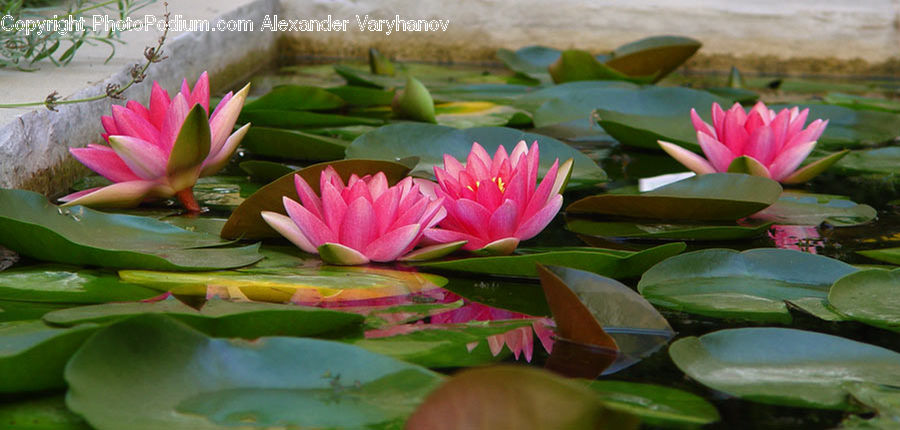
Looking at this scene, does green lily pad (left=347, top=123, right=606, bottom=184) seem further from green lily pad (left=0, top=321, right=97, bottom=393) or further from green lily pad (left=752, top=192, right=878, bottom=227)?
green lily pad (left=0, top=321, right=97, bottom=393)

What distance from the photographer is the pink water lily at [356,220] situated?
1.14 metres

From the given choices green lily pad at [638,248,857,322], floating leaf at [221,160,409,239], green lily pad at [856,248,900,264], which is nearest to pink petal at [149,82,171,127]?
floating leaf at [221,160,409,239]

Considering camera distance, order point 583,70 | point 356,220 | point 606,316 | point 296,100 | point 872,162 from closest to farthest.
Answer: point 606,316, point 356,220, point 872,162, point 296,100, point 583,70

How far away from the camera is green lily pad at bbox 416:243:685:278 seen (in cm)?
114

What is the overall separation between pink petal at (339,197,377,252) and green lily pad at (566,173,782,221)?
0.40 metres

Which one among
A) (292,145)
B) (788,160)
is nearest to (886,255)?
(788,160)

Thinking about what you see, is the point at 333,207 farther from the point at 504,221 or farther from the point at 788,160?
the point at 788,160

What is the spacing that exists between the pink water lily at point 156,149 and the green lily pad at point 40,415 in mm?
596

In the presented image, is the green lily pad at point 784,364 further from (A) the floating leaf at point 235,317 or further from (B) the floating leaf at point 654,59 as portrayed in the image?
(B) the floating leaf at point 654,59

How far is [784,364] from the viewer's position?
2.93 feet

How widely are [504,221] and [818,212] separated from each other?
628 mm

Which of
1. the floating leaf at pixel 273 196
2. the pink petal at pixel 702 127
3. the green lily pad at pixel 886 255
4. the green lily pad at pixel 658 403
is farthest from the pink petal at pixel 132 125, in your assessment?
the green lily pad at pixel 886 255

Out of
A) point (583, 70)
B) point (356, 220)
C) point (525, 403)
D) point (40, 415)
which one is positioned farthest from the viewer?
point (583, 70)

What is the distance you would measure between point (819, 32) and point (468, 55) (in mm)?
1330
